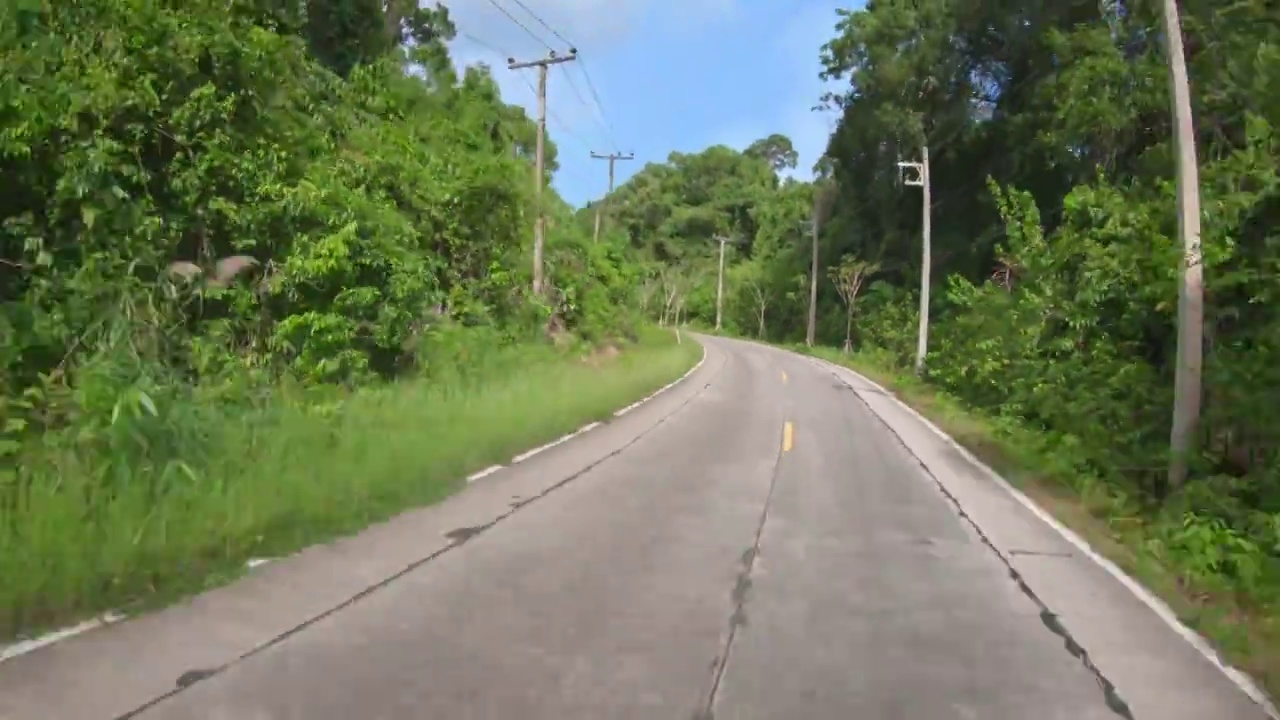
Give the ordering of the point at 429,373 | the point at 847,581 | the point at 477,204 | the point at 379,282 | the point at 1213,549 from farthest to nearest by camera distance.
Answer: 1. the point at 477,204
2. the point at 429,373
3. the point at 379,282
4. the point at 1213,549
5. the point at 847,581

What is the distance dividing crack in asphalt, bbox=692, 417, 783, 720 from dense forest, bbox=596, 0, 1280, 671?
3.57 metres

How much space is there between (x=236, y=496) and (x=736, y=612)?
431 centimetres

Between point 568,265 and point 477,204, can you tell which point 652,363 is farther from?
point 477,204

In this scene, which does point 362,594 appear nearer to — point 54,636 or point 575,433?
point 54,636

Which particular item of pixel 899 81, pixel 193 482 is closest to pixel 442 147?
pixel 193 482

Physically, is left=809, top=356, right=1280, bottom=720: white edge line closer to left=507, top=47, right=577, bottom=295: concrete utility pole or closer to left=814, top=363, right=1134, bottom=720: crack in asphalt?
left=814, top=363, right=1134, bottom=720: crack in asphalt

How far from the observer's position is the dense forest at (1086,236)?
36.5 ft

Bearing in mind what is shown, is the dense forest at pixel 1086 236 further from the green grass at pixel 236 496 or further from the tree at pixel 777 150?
the tree at pixel 777 150

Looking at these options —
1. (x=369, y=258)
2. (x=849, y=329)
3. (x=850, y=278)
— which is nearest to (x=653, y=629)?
(x=369, y=258)

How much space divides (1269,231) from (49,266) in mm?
13404

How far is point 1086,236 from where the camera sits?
1912 cm

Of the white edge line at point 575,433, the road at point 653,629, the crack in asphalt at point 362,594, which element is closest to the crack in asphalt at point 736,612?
the road at point 653,629

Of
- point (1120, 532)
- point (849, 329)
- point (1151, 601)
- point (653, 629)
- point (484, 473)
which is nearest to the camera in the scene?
point (653, 629)

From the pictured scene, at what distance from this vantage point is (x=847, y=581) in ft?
25.9
